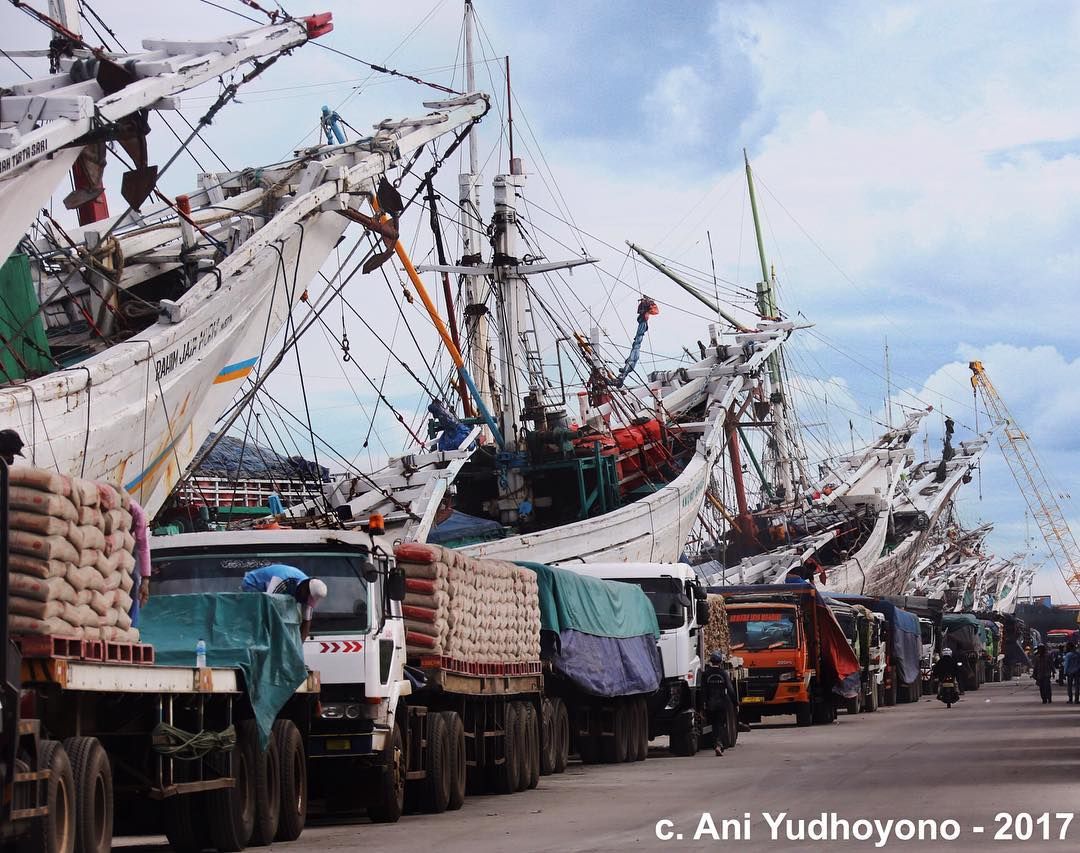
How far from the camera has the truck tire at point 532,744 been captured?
2081cm

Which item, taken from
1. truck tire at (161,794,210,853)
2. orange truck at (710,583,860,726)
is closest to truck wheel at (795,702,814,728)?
orange truck at (710,583,860,726)

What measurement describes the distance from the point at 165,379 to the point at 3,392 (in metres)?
6.52

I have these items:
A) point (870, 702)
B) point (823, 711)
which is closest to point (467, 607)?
point (823, 711)

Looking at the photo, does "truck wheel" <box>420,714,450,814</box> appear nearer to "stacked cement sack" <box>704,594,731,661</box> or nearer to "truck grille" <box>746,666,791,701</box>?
"stacked cement sack" <box>704,594,731,661</box>

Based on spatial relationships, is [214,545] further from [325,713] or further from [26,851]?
[26,851]

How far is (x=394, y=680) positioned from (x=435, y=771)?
5.69 ft

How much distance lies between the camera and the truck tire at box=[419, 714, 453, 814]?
1730 centimetres

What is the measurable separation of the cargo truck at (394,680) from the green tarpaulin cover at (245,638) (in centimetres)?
140

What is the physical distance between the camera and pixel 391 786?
629 inches

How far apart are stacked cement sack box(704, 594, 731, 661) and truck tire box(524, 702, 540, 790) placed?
9.86 metres

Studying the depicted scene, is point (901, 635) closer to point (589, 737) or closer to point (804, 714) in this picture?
point (804, 714)

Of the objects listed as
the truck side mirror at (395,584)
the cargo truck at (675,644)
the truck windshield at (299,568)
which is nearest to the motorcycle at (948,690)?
the cargo truck at (675,644)

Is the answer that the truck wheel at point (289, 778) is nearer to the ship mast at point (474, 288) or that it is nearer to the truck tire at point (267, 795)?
the truck tire at point (267, 795)

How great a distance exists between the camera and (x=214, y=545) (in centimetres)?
1564
